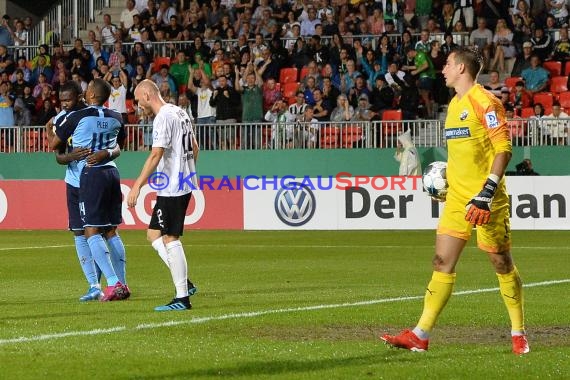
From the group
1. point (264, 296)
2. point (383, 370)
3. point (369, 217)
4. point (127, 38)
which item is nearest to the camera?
point (383, 370)

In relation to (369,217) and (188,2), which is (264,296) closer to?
(369,217)

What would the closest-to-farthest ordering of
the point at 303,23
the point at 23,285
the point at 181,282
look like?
the point at 181,282, the point at 23,285, the point at 303,23

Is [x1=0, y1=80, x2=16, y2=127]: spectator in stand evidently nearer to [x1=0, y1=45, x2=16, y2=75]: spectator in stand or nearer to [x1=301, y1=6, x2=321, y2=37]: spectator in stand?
[x1=0, y1=45, x2=16, y2=75]: spectator in stand

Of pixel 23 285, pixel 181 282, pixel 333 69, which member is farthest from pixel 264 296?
pixel 333 69

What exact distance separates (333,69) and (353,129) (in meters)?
2.23

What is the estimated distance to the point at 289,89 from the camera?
31609 millimetres

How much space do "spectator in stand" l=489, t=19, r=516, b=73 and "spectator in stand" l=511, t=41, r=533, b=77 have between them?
0.52m

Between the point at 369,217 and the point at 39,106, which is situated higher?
the point at 39,106

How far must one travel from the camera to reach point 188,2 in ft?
119

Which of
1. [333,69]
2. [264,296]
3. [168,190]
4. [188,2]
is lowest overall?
[264,296]

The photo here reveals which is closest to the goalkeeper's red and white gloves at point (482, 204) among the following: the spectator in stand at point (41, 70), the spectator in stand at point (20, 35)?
the spectator in stand at point (41, 70)

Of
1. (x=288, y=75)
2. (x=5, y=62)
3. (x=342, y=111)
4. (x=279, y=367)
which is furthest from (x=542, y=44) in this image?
(x=279, y=367)

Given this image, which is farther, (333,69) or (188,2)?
(188,2)

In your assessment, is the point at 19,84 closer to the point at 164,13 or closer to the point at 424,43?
the point at 164,13
